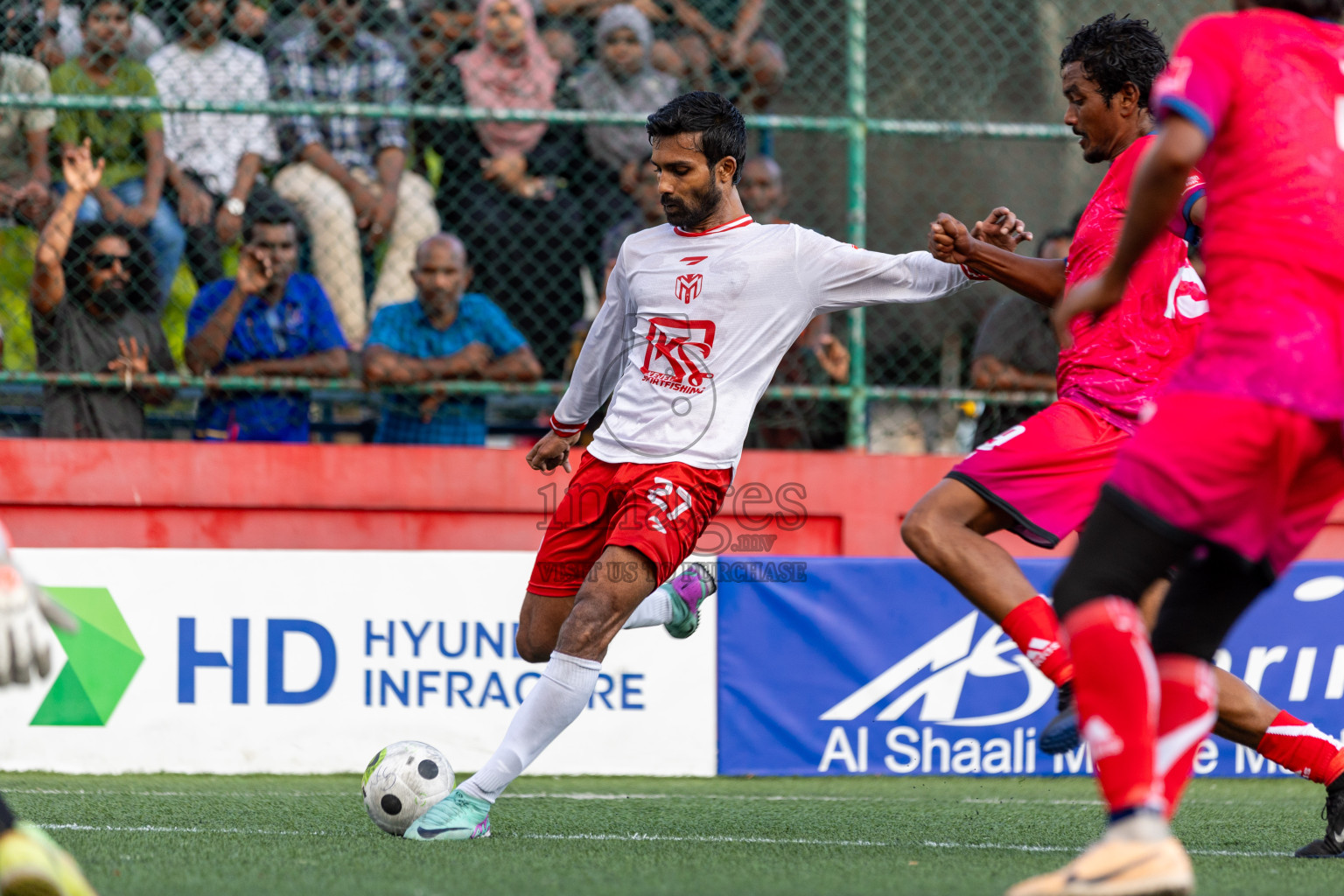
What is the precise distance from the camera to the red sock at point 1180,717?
3.14 meters

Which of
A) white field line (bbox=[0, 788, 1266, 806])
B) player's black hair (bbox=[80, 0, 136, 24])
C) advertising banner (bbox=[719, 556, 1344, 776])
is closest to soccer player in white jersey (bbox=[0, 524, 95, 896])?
white field line (bbox=[0, 788, 1266, 806])

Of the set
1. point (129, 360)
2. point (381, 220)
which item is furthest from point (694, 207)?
point (129, 360)

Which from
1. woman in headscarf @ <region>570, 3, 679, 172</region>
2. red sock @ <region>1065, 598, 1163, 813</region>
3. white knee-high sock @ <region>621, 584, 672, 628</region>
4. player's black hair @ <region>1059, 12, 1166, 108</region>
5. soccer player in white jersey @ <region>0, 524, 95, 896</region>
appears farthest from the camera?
woman in headscarf @ <region>570, 3, 679, 172</region>

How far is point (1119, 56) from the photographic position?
15.1 ft

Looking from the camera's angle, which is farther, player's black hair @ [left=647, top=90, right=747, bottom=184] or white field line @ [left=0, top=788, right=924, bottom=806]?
white field line @ [left=0, top=788, right=924, bottom=806]

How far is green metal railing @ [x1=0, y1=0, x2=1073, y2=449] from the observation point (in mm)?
7496

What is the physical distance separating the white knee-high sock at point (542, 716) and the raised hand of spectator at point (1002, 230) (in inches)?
69.6

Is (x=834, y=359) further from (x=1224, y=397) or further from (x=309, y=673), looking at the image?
(x=1224, y=397)

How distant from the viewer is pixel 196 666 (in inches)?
273

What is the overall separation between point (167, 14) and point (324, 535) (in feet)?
9.91

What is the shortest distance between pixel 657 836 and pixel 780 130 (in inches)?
163

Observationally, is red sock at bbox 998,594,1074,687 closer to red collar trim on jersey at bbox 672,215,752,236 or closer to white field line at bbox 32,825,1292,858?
white field line at bbox 32,825,1292,858

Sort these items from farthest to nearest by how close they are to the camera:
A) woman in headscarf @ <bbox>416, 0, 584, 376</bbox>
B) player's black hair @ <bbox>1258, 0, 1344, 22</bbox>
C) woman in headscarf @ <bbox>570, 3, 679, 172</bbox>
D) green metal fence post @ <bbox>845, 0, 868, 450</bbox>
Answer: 1. woman in headscarf @ <bbox>570, 3, 679, 172</bbox>
2. woman in headscarf @ <bbox>416, 0, 584, 376</bbox>
3. green metal fence post @ <bbox>845, 0, 868, 450</bbox>
4. player's black hair @ <bbox>1258, 0, 1344, 22</bbox>

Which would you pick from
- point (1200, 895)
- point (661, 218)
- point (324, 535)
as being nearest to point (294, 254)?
point (324, 535)
